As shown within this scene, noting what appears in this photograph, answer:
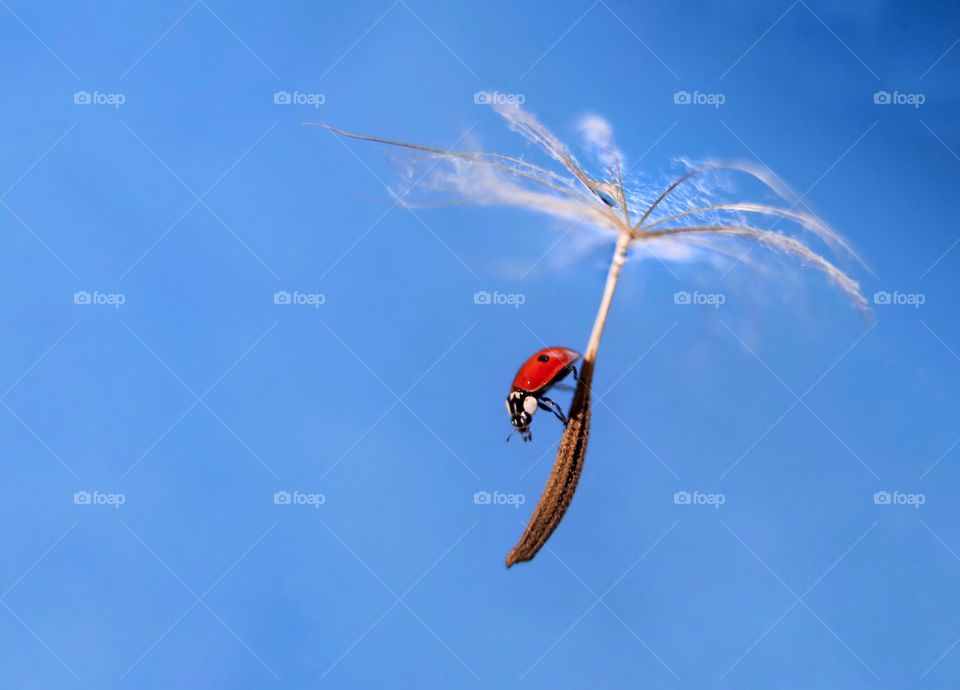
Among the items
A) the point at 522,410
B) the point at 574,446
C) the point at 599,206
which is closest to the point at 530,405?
the point at 522,410

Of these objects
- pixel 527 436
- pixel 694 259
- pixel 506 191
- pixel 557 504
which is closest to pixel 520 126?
pixel 506 191

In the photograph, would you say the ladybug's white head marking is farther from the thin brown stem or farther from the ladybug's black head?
the thin brown stem

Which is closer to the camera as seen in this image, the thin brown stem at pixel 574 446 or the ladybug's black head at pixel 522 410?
the thin brown stem at pixel 574 446

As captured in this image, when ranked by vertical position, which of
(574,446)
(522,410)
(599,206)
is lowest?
(574,446)

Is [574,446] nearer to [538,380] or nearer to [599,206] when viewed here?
[538,380]

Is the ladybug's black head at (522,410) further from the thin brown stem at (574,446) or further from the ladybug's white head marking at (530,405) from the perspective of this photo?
the thin brown stem at (574,446)

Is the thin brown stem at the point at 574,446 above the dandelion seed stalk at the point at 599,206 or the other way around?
the other way around

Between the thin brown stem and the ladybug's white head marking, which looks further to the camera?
the ladybug's white head marking

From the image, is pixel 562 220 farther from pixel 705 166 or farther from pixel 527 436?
pixel 527 436

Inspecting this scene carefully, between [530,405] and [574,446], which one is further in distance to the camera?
[530,405]
